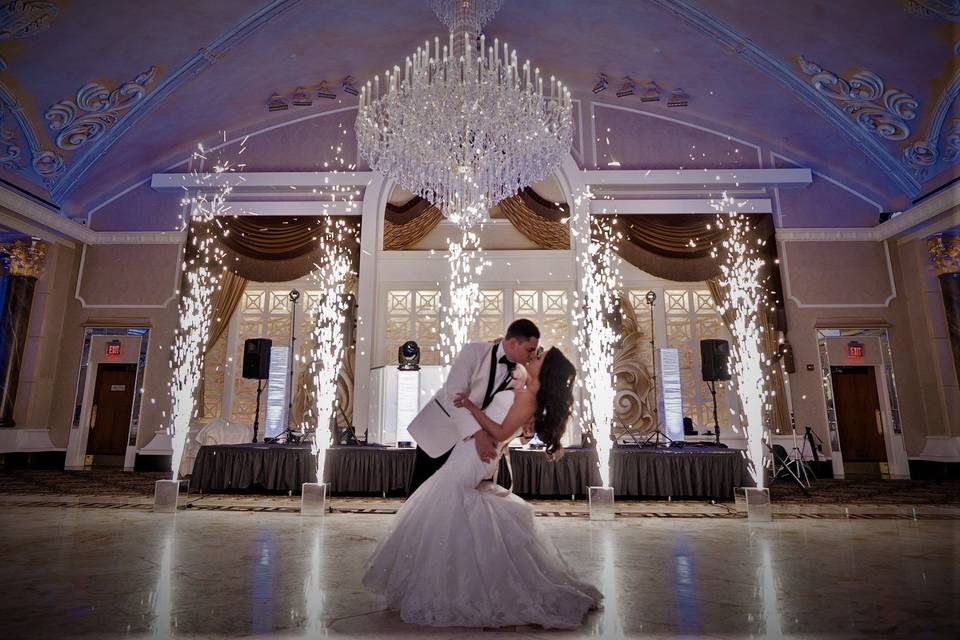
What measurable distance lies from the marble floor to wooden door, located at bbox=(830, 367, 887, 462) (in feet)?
17.6

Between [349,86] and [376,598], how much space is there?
25.9ft

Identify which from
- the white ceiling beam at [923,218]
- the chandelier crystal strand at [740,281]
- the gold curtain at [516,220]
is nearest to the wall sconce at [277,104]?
the gold curtain at [516,220]

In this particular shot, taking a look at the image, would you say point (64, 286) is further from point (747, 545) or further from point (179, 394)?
point (747, 545)

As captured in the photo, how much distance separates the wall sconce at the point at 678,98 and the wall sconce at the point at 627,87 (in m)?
0.60

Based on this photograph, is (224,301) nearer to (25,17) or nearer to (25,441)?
(25,441)

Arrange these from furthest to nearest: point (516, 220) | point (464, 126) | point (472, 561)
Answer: point (516, 220), point (464, 126), point (472, 561)

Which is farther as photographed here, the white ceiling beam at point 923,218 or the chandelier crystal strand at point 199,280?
the chandelier crystal strand at point 199,280

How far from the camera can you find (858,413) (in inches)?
342

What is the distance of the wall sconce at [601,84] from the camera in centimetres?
807

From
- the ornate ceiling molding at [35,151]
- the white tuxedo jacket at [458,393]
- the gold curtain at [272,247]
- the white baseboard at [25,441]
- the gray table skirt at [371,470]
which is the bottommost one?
the gray table skirt at [371,470]

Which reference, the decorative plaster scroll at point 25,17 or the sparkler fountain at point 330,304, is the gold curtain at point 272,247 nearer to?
the sparkler fountain at point 330,304

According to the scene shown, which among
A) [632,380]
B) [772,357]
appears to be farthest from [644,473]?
[772,357]

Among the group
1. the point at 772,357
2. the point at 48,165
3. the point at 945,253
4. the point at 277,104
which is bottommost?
the point at 772,357

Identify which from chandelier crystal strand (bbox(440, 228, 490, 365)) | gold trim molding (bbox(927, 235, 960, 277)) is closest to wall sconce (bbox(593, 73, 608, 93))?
chandelier crystal strand (bbox(440, 228, 490, 365))
